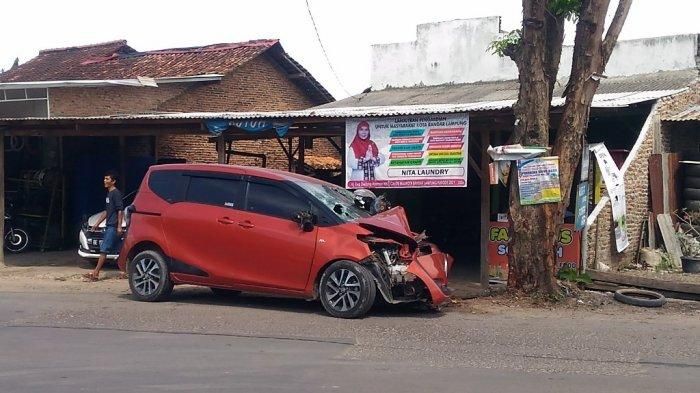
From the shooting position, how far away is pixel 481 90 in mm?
19734

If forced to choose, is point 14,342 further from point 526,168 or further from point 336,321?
point 526,168

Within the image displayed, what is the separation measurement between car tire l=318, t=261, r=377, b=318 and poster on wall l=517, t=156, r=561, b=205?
2774mm

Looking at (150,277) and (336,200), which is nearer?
(336,200)

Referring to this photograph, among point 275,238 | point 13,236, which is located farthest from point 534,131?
point 13,236

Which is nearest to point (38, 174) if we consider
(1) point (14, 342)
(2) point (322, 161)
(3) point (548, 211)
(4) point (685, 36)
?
(2) point (322, 161)

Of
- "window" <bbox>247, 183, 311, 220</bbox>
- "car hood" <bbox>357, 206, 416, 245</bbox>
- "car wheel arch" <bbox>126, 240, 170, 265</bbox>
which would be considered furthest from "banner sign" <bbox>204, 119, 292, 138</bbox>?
"car hood" <bbox>357, 206, 416, 245</bbox>

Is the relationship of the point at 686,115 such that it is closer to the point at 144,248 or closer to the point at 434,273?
the point at 434,273

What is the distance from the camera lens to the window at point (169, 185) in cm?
1012

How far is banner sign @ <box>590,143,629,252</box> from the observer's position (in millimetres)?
12266

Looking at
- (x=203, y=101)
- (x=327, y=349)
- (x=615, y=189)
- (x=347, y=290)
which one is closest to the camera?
(x=327, y=349)

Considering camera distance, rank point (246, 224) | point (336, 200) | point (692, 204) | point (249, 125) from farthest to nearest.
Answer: point (692, 204) < point (249, 125) < point (336, 200) < point (246, 224)

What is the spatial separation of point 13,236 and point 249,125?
7.57 meters

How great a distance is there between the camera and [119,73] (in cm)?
Answer: 2169

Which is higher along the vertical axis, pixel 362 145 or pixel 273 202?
pixel 362 145
